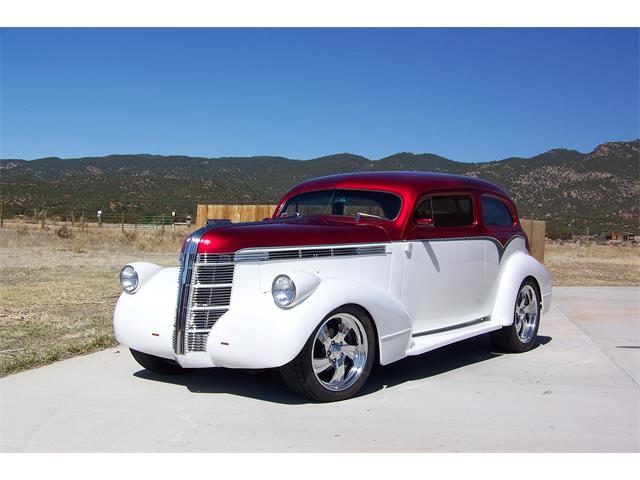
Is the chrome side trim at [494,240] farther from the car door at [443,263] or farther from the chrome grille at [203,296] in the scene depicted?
the chrome grille at [203,296]

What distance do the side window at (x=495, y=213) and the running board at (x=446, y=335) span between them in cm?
104

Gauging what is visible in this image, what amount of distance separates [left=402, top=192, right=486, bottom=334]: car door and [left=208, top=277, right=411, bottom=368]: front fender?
0.96 m

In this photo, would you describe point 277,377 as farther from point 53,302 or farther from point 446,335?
point 53,302

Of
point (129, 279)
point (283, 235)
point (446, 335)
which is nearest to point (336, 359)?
point (283, 235)

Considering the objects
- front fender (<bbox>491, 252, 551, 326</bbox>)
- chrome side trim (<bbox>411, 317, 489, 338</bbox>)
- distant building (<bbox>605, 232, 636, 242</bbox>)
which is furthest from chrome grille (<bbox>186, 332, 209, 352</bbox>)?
distant building (<bbox>605, 232, 636, 242</bbox>)

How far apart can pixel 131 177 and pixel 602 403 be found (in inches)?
3079

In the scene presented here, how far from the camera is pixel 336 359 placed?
Result: 18.4 feet

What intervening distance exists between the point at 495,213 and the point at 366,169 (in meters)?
52.6

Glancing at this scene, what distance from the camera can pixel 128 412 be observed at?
521 cm

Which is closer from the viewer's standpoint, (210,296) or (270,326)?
(270,326)

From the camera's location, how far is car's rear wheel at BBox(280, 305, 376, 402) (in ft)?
17.4

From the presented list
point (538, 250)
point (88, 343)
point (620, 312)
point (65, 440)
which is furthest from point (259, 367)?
point (538, 250)

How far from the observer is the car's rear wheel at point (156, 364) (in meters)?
6.28

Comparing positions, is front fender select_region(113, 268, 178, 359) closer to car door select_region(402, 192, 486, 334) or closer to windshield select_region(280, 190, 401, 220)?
windshield select_region(280, 190, 401, 220)
